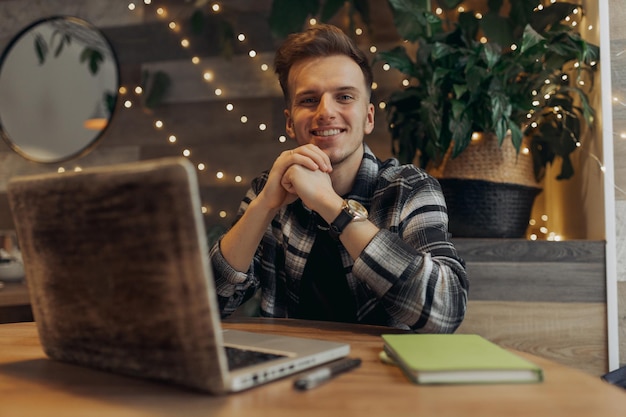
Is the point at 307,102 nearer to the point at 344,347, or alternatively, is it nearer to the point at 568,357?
the point at 344,347

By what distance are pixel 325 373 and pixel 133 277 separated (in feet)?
0.81

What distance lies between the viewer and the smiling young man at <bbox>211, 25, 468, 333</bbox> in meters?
1.12

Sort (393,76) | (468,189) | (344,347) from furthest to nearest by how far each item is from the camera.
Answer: (393,76) → (468,189) → (344,347)

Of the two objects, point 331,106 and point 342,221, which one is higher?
point 331,106

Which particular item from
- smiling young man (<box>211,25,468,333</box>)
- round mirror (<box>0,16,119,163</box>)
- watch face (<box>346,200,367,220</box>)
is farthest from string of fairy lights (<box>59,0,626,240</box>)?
watch face (<box>346,200,367,220</box>)

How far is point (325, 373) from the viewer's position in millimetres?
721

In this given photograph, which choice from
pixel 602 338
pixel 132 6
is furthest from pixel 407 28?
pixel 132 6

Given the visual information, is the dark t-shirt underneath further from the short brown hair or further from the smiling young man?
the short brown hair

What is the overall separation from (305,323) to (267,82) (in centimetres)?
151

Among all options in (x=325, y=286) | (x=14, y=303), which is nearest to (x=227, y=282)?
(x=325, y=286)

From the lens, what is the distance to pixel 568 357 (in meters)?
1.66

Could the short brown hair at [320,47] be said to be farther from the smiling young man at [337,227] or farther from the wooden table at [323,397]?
the wooden table at [323,397]

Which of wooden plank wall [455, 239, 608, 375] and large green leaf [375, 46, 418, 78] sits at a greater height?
large green leaf [375, 46, 418, 78]

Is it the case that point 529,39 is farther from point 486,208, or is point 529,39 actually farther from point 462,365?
point 462,365
